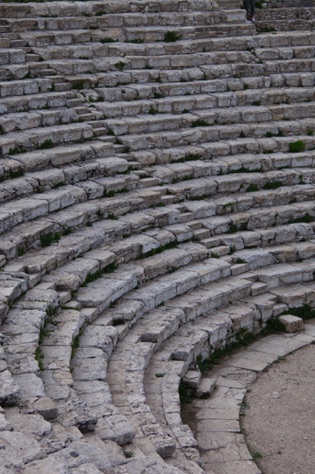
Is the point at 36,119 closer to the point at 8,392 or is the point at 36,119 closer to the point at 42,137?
the point at 42,137

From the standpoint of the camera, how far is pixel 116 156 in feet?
49.4

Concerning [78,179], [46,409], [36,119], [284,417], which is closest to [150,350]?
[284,417]

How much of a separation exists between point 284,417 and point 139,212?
13.9 ft

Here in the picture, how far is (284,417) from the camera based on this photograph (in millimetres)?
11359

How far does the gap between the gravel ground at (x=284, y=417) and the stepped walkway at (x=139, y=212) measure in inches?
14.0

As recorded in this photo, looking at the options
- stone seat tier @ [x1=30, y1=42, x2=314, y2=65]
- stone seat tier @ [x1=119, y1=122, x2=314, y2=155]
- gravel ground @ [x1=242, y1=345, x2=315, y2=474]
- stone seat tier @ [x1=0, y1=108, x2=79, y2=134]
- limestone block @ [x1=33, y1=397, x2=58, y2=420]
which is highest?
stone seat tier @ [x1=30, y1=42, x2=314, y2=65]

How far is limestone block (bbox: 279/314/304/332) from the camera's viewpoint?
1394cm

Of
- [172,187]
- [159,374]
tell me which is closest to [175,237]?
[172,187]

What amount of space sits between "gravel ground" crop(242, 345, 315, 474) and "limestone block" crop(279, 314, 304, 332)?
736 mm

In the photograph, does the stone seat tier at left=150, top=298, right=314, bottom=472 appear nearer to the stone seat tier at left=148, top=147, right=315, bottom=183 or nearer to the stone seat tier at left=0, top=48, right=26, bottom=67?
the stone seat tier at left=148, top=147, right=315, bottom=183

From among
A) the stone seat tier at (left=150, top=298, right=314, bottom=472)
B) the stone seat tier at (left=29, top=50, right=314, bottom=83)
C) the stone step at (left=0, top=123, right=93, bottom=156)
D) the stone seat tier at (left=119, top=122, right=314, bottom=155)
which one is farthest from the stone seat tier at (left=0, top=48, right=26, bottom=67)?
the stone seat tier at (left=150, top=298, right=314, bottom=472)

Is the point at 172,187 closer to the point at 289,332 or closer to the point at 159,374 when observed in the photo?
the point at 289,332

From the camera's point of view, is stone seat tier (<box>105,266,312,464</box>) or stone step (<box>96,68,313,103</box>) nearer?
stone seat tier (<box>105,266,312,464</box>)

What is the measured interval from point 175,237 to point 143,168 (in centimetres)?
170
